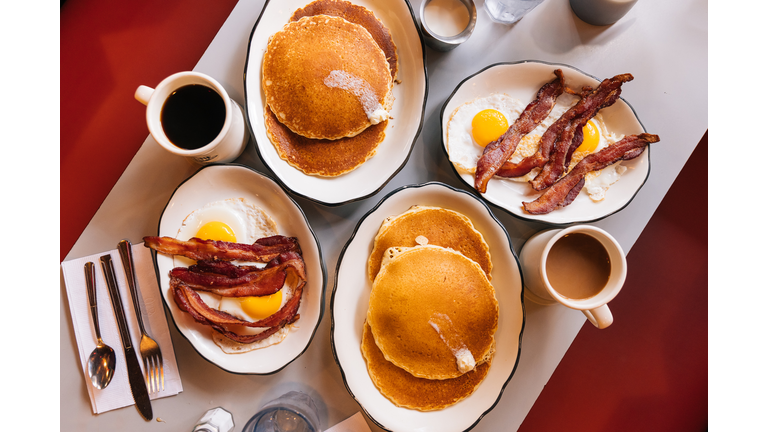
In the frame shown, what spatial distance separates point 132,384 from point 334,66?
4.89ft

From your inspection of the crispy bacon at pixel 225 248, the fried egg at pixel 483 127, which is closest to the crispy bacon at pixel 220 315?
the crispy bacon at pixel 225 248

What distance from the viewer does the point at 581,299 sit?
1303mm

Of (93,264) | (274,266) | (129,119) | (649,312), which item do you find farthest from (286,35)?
(649,312)

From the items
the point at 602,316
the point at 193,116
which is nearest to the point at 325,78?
the point at 193,116

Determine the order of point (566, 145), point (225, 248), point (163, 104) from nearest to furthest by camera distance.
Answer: point (163, 104) < point (225, 248) < point (566, 145)

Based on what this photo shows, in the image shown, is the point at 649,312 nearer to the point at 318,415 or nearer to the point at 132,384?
the point at 318,415

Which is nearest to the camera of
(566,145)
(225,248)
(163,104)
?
(163,104)

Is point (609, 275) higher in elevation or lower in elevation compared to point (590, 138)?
lower

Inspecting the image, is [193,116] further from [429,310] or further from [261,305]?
[429,310]

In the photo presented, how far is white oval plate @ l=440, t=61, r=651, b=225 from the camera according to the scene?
143 centimetres

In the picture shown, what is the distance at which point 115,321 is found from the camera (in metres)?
Result: 1.43

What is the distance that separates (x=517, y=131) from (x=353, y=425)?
1392 millimetres

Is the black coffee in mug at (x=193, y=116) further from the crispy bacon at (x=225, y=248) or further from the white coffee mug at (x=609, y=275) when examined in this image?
the white coffee mug at (x=609, y=275)

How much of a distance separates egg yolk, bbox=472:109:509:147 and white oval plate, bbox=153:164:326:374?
2.55 feet
